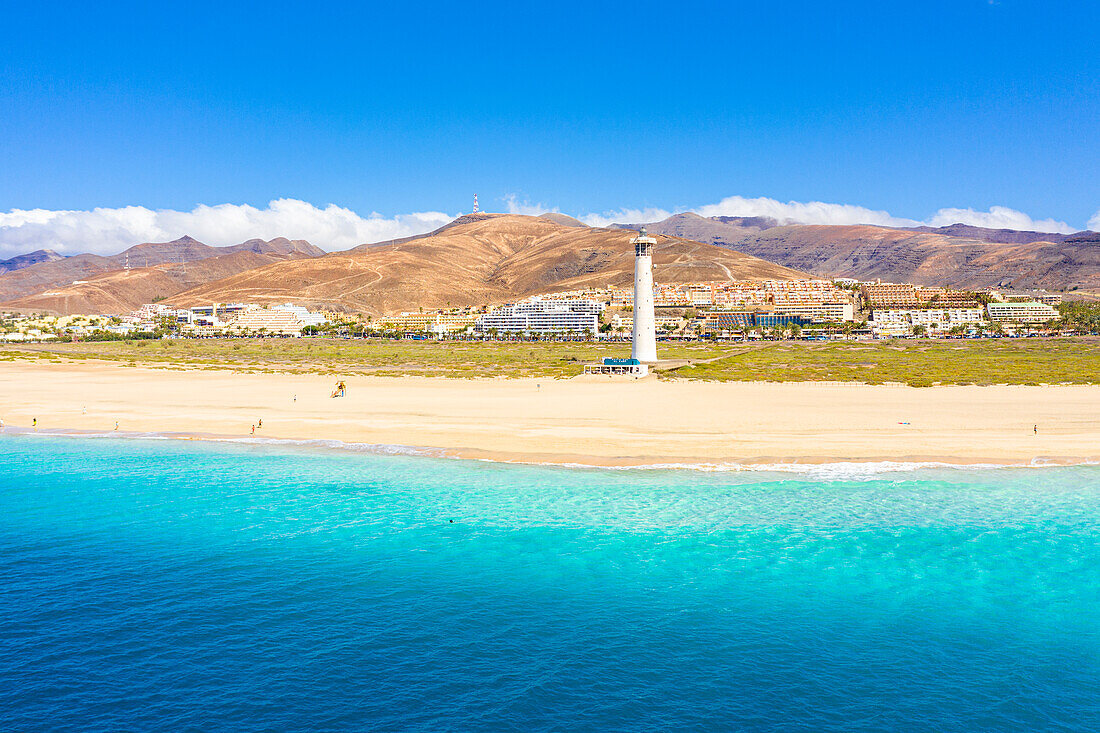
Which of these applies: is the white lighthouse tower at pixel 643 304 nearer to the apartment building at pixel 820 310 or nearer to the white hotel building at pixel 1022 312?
the apartment building at pixel 820 310

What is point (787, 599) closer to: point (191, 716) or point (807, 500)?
point (807, 500)

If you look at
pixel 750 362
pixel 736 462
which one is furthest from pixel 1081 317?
pixel 736 462

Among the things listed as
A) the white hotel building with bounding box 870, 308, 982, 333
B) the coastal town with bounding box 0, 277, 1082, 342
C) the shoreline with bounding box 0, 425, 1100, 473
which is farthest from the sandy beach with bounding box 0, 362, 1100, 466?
the white hotel building with bounding box 870, 308, 982, 333

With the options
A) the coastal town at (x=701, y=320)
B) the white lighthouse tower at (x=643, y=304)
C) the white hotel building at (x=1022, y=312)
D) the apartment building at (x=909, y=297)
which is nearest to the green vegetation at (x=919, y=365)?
the white lighthouse tower at (x=643, y=304)

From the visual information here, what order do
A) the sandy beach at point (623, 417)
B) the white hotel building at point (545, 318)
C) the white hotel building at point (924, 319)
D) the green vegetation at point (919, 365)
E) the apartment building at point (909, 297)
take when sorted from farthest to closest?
the apartment building at point (909, 297) < the white hotel building at point (545, 318) < the white hotel building at point (924, 319) < the green vegetation at point (919, 365) < the sandy beach at point (623, 417)

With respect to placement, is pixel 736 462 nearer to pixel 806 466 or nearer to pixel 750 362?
pixel 806 466

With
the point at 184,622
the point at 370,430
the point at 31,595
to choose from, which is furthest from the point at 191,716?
the point at 370,430
